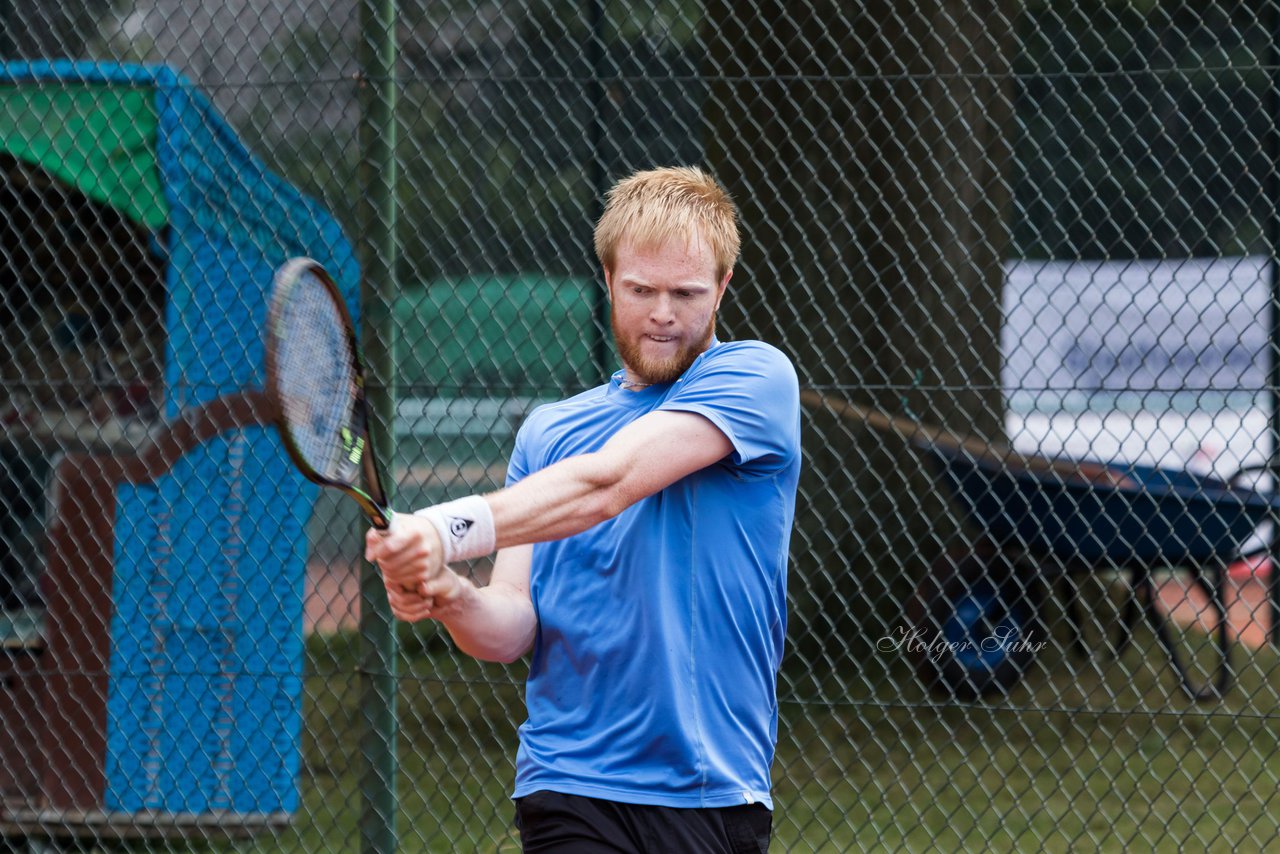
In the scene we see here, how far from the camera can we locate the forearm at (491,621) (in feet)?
6.61

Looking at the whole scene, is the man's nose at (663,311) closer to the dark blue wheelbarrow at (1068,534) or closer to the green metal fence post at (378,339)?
the green metal fence post at (378,339)

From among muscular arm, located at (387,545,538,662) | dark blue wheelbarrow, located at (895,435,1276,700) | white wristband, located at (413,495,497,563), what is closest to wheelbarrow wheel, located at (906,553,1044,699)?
dark blue wheelbarrow, located at (895,435,1276,700)

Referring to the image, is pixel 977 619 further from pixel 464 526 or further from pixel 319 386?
pixel 464 526

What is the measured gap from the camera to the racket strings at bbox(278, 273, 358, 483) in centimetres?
198

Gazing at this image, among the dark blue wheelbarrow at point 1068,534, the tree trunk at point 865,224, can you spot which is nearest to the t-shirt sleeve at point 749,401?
the dark blue wheelbarrow at point 1068,534

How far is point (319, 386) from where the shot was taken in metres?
2.16

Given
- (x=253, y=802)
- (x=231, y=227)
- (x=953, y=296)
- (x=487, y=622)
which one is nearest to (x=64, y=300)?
(x=231, y=227)

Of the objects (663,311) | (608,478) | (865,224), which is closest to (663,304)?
(663,311)

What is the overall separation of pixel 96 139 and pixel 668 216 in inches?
112

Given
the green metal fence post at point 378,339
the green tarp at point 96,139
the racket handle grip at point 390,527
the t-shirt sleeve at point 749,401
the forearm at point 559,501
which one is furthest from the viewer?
the green tarp at point 96,139

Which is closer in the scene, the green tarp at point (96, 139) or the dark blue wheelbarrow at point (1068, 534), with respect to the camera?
the green tarp at point (96, 139)

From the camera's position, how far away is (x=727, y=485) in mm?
2062

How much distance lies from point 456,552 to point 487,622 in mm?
342

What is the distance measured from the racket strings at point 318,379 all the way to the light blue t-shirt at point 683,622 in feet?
1.21
